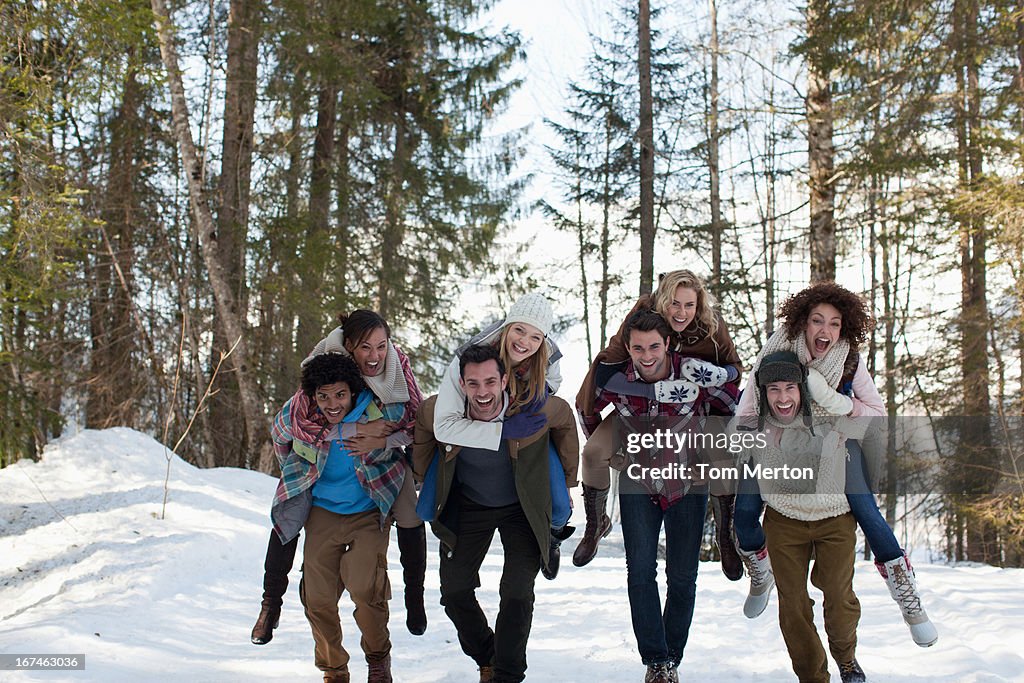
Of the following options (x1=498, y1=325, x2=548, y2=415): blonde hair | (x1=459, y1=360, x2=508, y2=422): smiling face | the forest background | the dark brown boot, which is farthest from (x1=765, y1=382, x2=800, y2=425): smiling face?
the forest background

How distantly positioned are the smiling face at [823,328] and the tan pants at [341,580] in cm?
251

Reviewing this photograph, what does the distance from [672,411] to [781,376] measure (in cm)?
59

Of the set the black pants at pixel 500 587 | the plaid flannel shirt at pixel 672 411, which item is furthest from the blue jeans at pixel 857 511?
the black pants at pixel 500 587

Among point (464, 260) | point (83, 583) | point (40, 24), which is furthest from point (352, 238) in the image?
point (83, 583)

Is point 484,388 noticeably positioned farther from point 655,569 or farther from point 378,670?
point 378,670

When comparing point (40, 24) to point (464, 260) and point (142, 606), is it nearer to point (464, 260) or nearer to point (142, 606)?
point (142, 606)

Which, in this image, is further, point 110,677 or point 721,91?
point 721,91

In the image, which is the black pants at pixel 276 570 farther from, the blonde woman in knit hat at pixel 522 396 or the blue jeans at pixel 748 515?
the blue jeans at pixel 748 515

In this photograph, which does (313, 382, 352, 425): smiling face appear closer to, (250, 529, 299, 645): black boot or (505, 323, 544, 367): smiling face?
(250, 529, 299, 645): black boot

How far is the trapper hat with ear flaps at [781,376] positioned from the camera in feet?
13.4

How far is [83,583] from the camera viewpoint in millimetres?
6629

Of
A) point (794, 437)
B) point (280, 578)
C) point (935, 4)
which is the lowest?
point (280, 578)

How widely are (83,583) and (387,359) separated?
12.9 ft

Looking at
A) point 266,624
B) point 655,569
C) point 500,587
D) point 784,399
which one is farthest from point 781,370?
point 266,624
